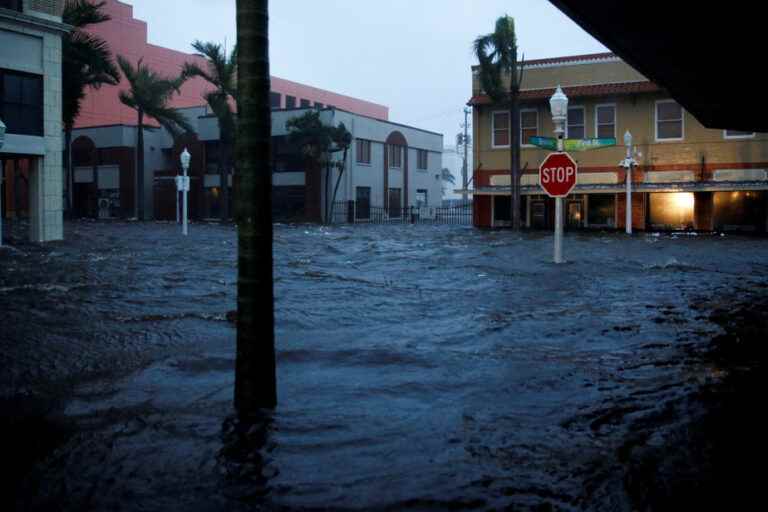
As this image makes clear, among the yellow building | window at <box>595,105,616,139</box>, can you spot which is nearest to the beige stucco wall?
the yellow building

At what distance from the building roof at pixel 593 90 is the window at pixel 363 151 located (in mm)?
17163

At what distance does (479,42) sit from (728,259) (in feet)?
65.1

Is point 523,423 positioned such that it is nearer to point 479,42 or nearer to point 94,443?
point 94,443

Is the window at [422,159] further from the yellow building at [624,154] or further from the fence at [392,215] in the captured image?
the yellow building at [624,154]

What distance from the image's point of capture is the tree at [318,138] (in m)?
46.5

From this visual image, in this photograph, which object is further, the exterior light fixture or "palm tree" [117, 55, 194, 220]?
"palm tree" [117, 55, 194, 220]

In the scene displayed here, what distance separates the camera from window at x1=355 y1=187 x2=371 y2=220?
52638 mm

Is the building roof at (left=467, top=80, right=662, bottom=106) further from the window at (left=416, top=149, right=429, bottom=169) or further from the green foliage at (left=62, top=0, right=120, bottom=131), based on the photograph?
the window at (left=416, top=149, right=429, bottom=169)

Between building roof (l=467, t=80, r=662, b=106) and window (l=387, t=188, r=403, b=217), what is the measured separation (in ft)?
68.1

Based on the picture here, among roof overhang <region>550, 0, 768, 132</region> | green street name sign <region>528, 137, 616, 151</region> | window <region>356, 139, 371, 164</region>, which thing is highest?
window <region>356, 139, 371, 164</region>

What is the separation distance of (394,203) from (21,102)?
123ft

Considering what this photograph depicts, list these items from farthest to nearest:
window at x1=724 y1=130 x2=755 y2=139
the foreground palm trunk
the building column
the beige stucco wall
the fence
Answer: the fence < the beige stucco wall < window at x1=724 y1=130 x2=755 y2=139 < the building column < the foreground palm trunk

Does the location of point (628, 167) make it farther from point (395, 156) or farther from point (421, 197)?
point (421, 197)

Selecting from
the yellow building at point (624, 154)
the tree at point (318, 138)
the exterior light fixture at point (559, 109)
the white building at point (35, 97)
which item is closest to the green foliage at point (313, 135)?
the tree at point (318, 138)
